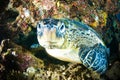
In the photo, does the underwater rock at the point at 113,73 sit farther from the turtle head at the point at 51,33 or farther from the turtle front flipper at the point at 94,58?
the turtle head at the point at 51,33

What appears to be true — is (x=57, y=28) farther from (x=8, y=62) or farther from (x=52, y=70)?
(x=8, y=62)

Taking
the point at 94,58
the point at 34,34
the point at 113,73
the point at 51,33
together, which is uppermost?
the point at 51,33

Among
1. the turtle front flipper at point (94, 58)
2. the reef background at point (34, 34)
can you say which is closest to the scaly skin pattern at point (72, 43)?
the turtle front flipper at point (94, 58)

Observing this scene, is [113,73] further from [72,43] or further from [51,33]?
[51,33]

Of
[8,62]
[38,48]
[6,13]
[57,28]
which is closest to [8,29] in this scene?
[6,13]

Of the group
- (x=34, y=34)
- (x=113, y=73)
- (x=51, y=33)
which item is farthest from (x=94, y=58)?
(x=34, y=34)

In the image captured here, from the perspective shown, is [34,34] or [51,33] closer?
[51,33]
